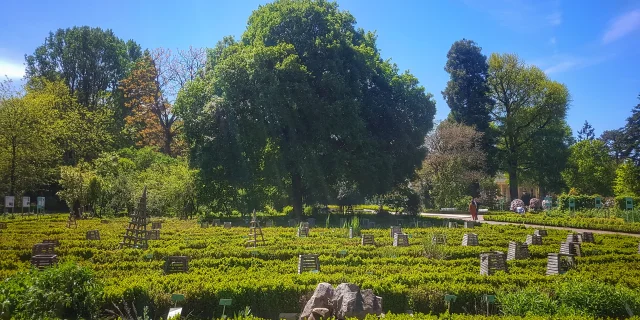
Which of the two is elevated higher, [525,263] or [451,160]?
[451,160]

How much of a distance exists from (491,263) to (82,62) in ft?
160

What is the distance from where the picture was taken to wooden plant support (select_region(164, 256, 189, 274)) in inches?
464

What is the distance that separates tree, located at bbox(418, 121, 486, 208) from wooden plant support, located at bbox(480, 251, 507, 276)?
3061 centimetres

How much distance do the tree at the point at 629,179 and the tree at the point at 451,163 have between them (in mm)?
11336

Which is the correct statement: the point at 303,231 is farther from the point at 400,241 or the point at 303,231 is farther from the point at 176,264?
the point at 176,264

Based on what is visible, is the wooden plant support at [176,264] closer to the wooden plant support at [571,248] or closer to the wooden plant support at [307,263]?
the wooden plant support at [307,263]

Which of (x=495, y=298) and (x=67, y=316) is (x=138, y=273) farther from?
(x=495, y=298)

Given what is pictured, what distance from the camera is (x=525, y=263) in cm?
1320

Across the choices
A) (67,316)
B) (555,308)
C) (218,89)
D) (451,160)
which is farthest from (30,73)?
(555,308)

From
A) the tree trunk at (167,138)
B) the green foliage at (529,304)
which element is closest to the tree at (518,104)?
the tree trunk at (167,138)

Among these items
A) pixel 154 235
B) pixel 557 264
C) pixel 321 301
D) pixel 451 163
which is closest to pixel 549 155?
pixel 451 163

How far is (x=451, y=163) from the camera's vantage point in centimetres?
4222

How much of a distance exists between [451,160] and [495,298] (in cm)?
3414

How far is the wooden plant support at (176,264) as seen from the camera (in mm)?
11797
